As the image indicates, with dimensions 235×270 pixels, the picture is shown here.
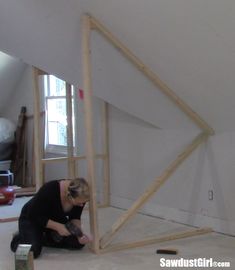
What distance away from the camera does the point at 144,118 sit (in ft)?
15.3

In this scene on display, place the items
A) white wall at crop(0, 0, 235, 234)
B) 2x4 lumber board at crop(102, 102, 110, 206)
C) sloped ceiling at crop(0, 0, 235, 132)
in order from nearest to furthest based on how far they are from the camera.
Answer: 1. sloped ceiling at crop(0, 0, 235, 132)
2. white wall at crop(0, 0, 235, 234)
3. 2x4 lumber board at crop(102, 102, 110, 206)

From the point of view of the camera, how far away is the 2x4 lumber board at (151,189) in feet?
12.2

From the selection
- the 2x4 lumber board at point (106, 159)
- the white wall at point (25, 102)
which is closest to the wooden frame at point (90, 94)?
the 2x4 lumber board at point (106, 159)

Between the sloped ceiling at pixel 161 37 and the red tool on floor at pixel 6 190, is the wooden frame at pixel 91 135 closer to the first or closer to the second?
the sloped ceiling at pixel 161 37

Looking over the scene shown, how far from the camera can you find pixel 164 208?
4828 mm

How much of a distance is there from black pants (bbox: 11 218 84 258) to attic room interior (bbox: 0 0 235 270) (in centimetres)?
7

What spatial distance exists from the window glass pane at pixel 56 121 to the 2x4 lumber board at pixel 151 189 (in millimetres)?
3036

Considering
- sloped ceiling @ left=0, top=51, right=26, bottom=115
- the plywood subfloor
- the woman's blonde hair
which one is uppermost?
sloped ceiling @ left=0, top=51, right=26, bottom=115

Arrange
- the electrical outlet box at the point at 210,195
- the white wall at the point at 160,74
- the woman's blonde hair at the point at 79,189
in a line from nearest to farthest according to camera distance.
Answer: the white wall at the point at 160,74 < the woman's blonde hair at the point at 79,189 < the electrical outlet box at the point at 210,195

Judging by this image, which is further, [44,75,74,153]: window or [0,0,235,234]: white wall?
[44,75,74,153]: window

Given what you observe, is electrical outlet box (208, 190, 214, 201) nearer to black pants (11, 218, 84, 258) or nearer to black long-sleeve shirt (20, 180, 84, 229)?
black pants (11, 218, 84, 258)

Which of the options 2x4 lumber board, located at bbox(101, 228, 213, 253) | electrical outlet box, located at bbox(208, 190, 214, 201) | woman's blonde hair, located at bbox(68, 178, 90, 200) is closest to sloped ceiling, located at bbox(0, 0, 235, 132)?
electrical outlet box, located at bbox(208, 190, 214, 201)

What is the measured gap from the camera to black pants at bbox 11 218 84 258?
3471 millimetres

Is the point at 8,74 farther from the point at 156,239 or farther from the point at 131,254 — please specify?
the point at 131,254
